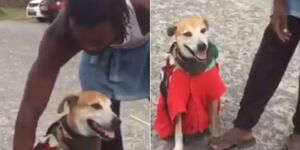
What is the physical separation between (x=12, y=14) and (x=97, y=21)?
18 cm

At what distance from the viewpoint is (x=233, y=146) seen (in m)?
2.17

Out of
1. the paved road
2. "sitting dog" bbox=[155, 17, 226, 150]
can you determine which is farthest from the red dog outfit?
the paved road

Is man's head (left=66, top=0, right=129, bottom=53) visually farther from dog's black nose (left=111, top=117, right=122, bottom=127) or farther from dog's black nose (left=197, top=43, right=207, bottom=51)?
dog's black nose (left=197, top=43, right=207, bottom=51)

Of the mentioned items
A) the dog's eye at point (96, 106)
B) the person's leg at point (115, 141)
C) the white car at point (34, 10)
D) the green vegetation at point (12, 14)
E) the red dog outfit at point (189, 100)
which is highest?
the white car at point (34, 10)

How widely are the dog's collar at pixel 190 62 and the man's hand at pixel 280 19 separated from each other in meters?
0.19

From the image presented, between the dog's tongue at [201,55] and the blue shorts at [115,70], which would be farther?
the dog's tongue at [201,55]

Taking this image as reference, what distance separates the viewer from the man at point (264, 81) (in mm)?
1956

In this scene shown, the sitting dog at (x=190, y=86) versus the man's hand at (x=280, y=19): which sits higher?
the man's hand at (x=280, y=19)

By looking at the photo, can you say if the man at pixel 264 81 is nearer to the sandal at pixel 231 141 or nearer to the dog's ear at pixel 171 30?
the sandal at pixel 231 141

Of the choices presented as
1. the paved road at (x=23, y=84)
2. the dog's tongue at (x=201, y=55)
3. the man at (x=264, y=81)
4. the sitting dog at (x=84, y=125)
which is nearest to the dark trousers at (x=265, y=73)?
the man at (x=264, y=81)

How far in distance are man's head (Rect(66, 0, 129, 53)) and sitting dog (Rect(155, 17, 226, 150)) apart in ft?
2.28

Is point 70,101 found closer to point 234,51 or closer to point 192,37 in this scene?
point 192,37

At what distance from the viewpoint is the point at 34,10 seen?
112cm

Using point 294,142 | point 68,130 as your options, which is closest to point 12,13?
point 68,130
